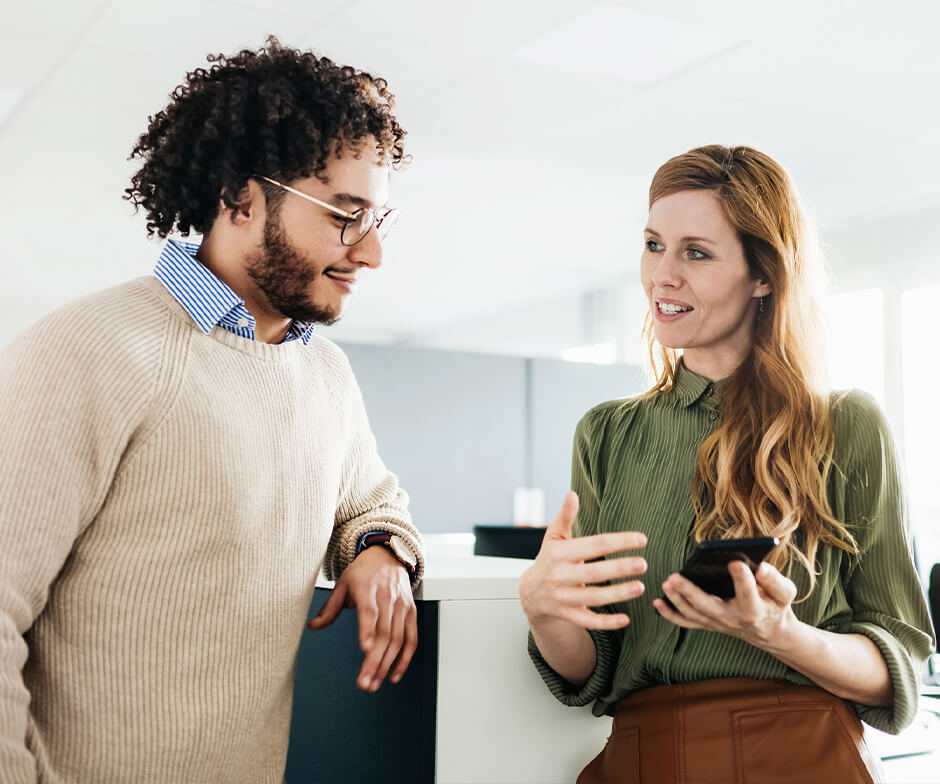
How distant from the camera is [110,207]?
557 cm

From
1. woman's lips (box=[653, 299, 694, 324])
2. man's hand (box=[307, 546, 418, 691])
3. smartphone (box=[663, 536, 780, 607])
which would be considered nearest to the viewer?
smartphone (box=[663, 536, 780, 607])

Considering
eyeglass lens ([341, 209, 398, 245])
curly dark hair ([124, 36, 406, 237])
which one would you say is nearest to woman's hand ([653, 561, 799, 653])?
eyeglass lens ([341, 209, 398, 245])

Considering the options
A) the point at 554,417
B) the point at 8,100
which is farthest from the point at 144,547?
the point at 554,417

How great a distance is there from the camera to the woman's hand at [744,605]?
917 mm

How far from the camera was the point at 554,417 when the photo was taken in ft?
17.9

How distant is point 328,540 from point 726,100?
10.8 feet

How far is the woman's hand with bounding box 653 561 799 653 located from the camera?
0.92 meters

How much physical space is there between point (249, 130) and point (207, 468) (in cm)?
45

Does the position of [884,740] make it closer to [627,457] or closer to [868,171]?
[627,457]

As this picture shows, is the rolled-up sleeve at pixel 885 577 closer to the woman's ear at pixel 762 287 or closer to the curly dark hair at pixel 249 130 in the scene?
the woman's ear at pixel 762 287

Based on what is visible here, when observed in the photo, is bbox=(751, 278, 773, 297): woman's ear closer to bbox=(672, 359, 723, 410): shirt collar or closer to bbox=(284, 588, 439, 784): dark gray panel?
bbox=(672, 359, 723, 410): shirt collar

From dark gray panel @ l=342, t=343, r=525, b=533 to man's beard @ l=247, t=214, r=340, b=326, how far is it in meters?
3.59

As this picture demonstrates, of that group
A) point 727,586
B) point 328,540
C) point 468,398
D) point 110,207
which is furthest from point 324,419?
point 110,207

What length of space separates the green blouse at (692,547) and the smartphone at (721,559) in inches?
8.5
